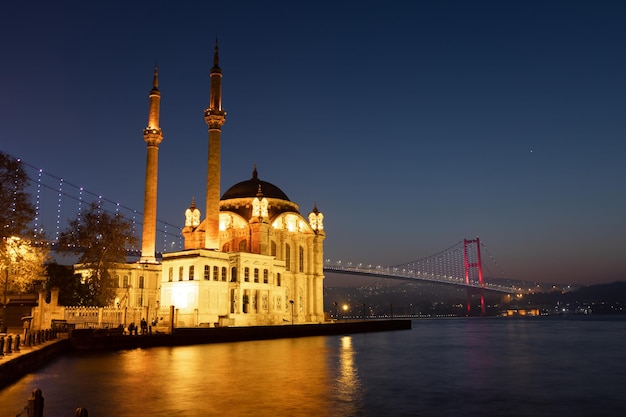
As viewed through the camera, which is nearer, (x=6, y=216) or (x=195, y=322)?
(x=6, y=216)

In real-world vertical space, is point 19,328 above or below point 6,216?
below

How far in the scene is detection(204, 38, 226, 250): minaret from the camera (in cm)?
6072

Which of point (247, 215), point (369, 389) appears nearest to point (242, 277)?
point (247, 215)

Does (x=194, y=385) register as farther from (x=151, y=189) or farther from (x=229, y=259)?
(x=151, y=189)

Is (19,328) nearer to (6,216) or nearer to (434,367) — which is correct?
(6,216)

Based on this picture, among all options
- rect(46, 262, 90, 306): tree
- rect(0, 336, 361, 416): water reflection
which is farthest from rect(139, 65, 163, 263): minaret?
rect(0, 336, 361, 416): water reflection

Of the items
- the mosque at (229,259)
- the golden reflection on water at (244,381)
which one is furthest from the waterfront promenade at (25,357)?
the mosque at (229,259)

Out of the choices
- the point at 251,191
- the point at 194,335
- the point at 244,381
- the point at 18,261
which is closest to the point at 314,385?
the point at 244,381

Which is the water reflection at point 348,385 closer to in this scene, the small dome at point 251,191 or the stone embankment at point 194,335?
the stone embankment at point 194,335

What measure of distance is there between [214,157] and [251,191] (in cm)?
1403

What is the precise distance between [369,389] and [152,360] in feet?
45.5

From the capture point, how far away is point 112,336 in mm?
39688

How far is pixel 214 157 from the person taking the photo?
6288cm

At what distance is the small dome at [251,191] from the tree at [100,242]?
881 inches
